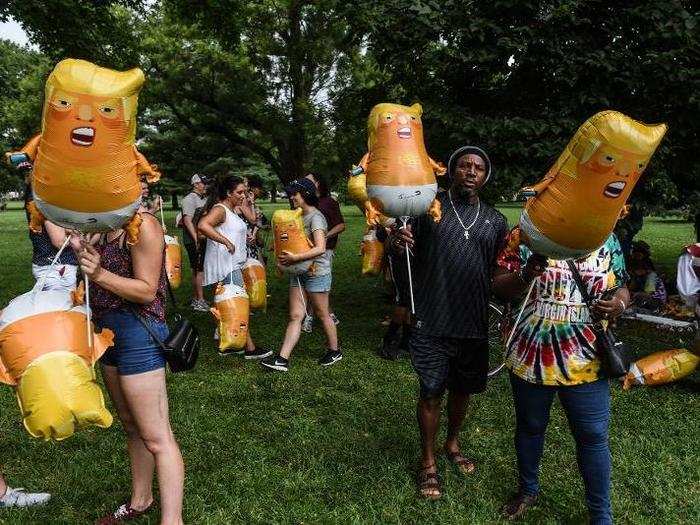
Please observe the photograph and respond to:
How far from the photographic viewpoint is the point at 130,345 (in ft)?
8.32

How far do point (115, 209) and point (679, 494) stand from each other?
130 inches

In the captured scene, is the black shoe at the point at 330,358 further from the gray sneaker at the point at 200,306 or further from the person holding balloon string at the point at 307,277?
the gray sneaker at the point at 200,306

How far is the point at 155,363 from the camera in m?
2.60

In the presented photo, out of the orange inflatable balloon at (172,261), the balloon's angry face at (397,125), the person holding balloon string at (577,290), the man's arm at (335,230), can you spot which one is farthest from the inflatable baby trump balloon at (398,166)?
the orange inflatable balloon at (172,261)

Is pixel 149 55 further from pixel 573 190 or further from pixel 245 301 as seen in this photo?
pixel 573 190

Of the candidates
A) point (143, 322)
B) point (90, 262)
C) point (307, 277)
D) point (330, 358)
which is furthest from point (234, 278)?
point (90, 262)

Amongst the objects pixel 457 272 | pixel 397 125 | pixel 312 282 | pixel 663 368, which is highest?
pixel 397 125

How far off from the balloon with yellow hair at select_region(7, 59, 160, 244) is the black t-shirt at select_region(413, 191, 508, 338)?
1.69 m

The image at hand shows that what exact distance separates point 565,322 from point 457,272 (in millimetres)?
708

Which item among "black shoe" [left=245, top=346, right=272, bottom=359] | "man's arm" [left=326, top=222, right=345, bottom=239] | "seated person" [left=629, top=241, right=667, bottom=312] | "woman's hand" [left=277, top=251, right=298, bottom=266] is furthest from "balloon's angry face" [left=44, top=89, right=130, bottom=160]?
"seated person" [left=629, top=241, right=667, bottom=312]

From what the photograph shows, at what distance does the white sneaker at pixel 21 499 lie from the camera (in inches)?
124

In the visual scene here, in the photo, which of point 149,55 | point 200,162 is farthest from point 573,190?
point 200,162

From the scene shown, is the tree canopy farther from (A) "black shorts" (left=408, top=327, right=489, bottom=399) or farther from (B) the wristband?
(B) the wristband

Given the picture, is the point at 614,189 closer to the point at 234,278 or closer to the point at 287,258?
the point at 287,258
